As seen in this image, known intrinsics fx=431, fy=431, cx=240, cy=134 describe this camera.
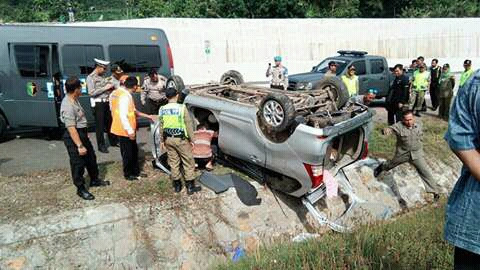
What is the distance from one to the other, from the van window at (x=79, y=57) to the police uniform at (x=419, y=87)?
27.5 feet

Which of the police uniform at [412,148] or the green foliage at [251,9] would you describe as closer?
the police uniform at [412,148]

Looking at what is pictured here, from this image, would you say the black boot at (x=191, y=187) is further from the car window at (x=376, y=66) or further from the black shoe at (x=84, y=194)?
the car window at (x=376, y=66)

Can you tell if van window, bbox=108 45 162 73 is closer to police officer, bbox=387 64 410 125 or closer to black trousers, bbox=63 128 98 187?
black trousers, bbox=63 128 98 187

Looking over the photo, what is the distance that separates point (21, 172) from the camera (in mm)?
7074

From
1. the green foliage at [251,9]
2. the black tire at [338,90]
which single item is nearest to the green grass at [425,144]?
the black tire at [338,90]

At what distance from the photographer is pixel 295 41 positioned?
2264 centimetres

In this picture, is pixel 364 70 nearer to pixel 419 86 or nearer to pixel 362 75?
pixel 362 75

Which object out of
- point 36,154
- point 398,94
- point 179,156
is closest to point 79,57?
point 36,154

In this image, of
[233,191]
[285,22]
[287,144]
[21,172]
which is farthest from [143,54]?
[285,22]

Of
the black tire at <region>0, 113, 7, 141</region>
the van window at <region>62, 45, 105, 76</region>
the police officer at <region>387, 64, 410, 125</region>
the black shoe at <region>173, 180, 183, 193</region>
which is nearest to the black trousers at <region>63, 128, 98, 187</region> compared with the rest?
the black shoe at <region>173, 180, 183, 193</region>

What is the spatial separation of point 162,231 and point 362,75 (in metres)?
10.0

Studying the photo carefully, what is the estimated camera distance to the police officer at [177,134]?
19.8 feet

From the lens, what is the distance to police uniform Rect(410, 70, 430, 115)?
12.1 metres

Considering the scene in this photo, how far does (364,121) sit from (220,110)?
7.07 ft
